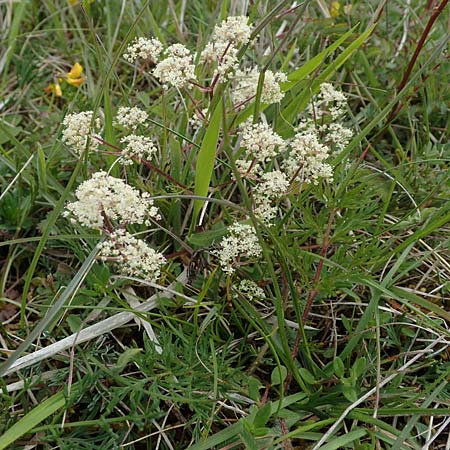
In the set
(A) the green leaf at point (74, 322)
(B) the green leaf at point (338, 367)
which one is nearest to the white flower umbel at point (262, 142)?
(B) the green leaf at point (338, 367)

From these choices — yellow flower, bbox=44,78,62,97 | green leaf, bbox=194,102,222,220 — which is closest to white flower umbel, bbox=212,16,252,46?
green leaf, bbox=194,102,222,220

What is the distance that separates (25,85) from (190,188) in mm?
1053

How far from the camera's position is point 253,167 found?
5.27 feet

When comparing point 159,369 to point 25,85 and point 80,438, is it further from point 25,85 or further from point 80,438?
point 25,85

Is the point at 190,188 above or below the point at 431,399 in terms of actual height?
above

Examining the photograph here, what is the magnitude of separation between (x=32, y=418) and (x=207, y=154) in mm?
780

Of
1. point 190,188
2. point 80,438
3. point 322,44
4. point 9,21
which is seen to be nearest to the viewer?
point 80,438

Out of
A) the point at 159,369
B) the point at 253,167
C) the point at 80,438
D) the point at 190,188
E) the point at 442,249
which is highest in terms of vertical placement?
the point at 253,167

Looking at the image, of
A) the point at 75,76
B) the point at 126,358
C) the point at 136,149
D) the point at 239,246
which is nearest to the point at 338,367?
the point at 239,246

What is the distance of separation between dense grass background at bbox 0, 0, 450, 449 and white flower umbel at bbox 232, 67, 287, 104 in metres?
0.20

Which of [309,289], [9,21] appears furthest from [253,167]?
[9,21]

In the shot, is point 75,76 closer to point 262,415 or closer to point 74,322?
point 74,322

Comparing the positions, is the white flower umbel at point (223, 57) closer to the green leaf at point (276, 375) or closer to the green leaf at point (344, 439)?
the green leaf at point (276, 375)

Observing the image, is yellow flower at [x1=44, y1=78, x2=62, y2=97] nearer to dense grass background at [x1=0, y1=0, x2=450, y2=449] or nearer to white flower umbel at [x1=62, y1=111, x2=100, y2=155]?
dense grass background at [x1=0, y1=0, x2=450, y2=449]
